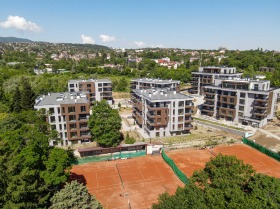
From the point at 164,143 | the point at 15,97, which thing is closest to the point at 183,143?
the point at 164,143

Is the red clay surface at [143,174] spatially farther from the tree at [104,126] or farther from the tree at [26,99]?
the tree at [26,99]

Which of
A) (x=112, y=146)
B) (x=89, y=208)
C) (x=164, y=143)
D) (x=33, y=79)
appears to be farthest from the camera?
(x=33, y=79)

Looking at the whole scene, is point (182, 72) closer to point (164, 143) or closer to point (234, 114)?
point (234, 114)

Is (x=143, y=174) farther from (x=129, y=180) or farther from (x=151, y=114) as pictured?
(x=151, y=114)

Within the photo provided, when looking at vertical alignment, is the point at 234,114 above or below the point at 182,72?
below

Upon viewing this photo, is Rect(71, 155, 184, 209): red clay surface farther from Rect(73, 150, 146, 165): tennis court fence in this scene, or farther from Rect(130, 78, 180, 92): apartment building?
Rect(130, 78, 180, 92): apartment building

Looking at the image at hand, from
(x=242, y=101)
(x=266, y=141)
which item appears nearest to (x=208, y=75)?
(x=242, y=101)

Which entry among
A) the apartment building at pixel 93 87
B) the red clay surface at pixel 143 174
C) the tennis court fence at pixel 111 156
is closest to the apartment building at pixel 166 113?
the red clay surface at pixel 143 174

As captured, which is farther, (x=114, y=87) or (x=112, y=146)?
(x=114, y=87)
